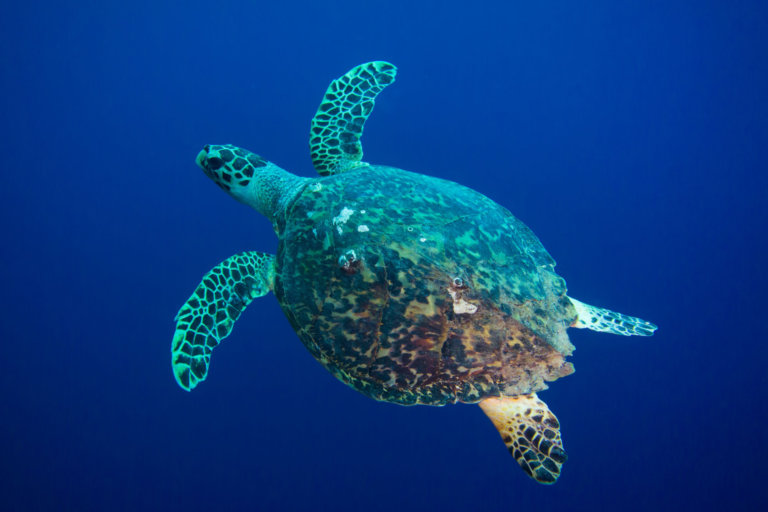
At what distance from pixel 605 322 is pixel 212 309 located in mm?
2824

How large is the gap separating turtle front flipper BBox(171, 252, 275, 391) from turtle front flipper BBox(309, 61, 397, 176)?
1091 mm

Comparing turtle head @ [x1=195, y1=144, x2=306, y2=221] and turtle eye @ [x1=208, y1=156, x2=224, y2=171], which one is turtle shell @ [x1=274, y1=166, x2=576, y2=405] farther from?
turtle eye @ [x1=208, y1=156, x2=224, y2=171]

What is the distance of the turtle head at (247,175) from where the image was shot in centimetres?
340

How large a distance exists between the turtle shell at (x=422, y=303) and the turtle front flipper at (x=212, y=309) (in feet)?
1.66

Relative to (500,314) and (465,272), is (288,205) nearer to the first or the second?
(465,272)

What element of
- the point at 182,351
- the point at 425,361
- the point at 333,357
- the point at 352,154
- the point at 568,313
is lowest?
the point at 182,351

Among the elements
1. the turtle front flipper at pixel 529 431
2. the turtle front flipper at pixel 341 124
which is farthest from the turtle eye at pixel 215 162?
the turtle front flipper at pixel 529 431

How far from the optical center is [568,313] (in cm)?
246

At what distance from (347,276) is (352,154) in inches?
66.9

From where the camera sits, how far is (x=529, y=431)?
2.29m

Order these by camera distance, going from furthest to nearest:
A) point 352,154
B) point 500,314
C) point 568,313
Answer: point 352,154
point 568,313
point 500,314

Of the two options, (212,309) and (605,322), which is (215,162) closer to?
(212,309)

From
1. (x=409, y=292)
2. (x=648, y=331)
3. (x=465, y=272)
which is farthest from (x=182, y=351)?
(x=648, y=331)

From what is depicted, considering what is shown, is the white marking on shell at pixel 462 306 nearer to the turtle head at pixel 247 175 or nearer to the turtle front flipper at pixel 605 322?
the turtle front flipper at pixel 605 322
